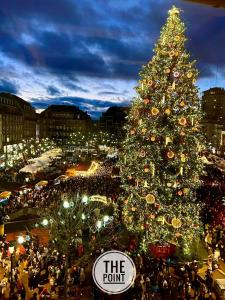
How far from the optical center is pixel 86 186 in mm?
32469

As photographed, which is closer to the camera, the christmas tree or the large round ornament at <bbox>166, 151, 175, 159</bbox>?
the large round ornament at <bbox>166, 151, 175, 159</bbox>

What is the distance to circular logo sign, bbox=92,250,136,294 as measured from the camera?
546cm

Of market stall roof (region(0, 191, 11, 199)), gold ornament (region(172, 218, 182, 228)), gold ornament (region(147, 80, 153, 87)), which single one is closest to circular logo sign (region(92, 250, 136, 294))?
gold ornament (region(172, 218, 182, 228))

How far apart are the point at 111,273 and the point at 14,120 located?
96122 millimetres

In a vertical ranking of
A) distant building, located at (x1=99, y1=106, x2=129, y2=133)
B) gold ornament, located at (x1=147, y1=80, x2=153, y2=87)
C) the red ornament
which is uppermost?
distant building, located at (x1=99, y1=106, x2=129, y2=133)

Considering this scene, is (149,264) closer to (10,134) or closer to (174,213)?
(174,213)

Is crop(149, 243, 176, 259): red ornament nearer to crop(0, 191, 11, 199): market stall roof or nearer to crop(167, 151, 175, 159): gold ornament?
crop(167, 151, 175, 159): gold ornament

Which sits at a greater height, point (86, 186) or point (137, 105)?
point (137, 105)

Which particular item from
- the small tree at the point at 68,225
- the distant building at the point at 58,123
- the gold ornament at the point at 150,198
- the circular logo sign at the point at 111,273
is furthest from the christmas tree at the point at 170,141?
the distant building at the point at 58,123

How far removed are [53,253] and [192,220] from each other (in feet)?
23.6

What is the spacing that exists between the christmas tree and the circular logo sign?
13333 mm

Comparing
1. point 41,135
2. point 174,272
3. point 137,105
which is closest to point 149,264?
point 174,272

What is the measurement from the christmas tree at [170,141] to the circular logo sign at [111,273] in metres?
13.3

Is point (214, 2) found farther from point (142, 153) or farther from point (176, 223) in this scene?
point (176, 223)
